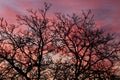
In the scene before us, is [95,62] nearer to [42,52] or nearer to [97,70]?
[97,70]

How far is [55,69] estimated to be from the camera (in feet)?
114

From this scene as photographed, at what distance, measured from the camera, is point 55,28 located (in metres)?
36.3

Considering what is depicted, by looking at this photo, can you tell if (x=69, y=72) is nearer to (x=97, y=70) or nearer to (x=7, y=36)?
(x=97, y=70)

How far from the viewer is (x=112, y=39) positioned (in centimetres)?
3612

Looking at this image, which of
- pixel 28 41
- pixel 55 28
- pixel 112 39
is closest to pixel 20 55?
pixel 28 41

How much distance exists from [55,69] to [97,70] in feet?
11.0

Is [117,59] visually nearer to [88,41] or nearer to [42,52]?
[88,41]

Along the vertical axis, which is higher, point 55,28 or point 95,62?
point 55,28

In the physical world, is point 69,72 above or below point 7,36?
below

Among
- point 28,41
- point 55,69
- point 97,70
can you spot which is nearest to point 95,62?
point 97,70

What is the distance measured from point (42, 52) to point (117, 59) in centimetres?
603

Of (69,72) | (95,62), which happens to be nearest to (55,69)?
(69,72)

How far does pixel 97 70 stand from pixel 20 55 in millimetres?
6210

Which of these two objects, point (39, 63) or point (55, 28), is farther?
point (55, 28)
